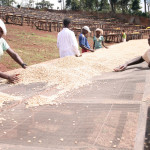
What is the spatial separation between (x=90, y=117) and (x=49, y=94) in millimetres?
708

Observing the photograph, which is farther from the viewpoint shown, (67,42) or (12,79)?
(67,42)

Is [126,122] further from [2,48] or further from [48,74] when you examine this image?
[2,48]

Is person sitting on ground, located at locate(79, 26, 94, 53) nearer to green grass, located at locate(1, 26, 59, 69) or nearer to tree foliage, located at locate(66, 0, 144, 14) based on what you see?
green grass, located at locate(1, 26, 59, 69)

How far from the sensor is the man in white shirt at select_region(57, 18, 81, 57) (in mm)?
4188

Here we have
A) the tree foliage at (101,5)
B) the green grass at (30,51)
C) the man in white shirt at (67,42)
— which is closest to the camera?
the man in white shirt at (67,42)

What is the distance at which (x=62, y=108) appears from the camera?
176cm

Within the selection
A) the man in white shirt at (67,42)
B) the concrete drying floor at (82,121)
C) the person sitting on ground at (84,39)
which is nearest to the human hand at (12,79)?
the concrete drying floor at (82,121)

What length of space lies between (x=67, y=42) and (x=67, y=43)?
2 cm

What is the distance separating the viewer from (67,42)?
14.0ft

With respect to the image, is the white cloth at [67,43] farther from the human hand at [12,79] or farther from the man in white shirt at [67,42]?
the human hand at [12,79]

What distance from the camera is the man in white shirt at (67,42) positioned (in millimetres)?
4188

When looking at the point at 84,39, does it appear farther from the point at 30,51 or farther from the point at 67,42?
the point at 30,51

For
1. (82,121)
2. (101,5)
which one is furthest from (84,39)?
(101,5)

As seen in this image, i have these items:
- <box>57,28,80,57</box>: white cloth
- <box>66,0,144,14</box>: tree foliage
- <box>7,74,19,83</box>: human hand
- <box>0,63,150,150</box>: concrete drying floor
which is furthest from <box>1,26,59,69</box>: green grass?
<box>66,0,144,14</box>: tree foliage
